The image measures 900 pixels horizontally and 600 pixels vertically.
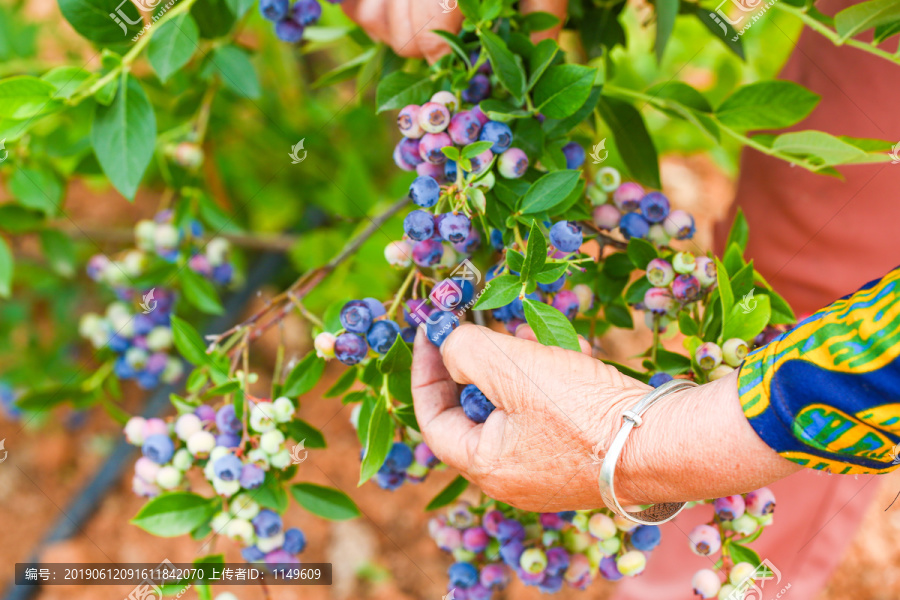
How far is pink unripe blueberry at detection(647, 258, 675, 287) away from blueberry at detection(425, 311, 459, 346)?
0.25 metres

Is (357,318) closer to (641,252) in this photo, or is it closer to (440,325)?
(440,325)

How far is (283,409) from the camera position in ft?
2.70

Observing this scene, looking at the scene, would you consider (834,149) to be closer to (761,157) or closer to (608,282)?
(608,282)

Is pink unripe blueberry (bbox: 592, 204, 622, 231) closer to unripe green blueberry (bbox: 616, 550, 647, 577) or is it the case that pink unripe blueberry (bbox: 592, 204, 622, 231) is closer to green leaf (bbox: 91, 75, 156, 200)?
unripe green blueberry (bbox: 616, 550, 647, 577)

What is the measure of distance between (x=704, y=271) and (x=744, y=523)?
0.32 metres

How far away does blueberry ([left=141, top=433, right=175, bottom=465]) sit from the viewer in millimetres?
837

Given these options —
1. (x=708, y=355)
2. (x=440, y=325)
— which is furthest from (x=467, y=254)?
(x=708, y=355)

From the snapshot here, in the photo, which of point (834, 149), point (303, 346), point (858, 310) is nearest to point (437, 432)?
point (858, 310)

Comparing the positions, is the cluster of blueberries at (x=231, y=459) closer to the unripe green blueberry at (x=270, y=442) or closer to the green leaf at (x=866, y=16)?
the unripe green blueberry at (x=270, y=442)

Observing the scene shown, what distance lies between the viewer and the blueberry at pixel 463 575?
0.90 m

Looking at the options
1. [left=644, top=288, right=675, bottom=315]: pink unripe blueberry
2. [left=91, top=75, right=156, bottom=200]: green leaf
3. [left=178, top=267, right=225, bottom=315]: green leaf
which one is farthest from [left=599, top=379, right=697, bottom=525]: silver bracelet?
[left=178, top=267, right=225, bottom=315]: green leaf

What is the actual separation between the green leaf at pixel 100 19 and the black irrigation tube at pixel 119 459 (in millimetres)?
1096

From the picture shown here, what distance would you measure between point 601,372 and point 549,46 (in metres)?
0.37

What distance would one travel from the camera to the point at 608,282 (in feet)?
2.93
